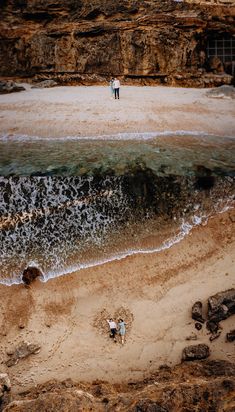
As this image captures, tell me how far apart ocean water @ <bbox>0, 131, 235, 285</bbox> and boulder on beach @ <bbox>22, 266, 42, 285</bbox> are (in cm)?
14

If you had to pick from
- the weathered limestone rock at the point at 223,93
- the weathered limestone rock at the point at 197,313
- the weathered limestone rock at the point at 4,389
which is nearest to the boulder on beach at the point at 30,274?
the weathered limestone rock at the point at 4,389

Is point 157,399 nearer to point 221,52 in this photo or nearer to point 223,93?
point 223,93

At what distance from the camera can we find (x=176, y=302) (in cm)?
976

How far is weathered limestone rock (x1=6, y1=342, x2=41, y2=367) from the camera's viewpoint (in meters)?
8.85

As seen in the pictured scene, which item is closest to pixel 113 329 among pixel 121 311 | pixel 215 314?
pixel 121 311

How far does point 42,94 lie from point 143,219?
38.2ft

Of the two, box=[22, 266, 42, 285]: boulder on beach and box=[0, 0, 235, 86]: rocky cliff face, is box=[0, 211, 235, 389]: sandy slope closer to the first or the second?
box=[22, 266, 42, 285]: boulder on beach

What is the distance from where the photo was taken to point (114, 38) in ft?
70.4

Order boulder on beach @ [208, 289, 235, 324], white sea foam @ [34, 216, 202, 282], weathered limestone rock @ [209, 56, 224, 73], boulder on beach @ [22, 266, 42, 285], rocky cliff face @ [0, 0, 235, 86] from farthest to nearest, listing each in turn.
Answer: weathered limestone rock @ [209, 56, 224, 73] → rocky cliff face @ [0, 0, 235, 86] → white sea foam @ [34, 216, 202, 282] → boulder on beach @ [22, 266, 42, 285] → boulder on beach @ [208, 289, 235, 324]

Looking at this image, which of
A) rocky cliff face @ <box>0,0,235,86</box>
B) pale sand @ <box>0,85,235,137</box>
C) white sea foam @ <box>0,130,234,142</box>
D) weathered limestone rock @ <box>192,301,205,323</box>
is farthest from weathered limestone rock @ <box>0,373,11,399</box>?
rocky cliff face @ <box>0,0,235,86</box>

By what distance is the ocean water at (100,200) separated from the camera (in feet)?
35.3

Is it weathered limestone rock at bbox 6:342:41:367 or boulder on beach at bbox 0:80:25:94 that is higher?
boulder on beach at bbox 0:80:25:94

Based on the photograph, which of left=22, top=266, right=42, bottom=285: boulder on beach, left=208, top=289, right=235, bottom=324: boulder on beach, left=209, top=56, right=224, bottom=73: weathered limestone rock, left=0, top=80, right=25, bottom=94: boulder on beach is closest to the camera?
left=208, top=289, right=235, bottom=324: boulder on beach

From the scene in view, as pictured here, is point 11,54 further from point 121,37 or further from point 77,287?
point 77,287
